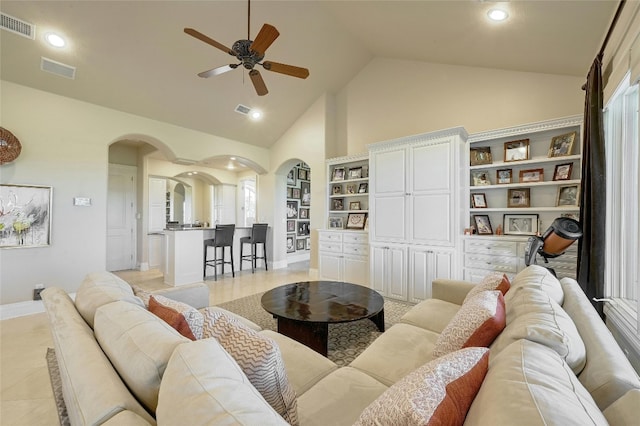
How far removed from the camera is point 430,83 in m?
4.41

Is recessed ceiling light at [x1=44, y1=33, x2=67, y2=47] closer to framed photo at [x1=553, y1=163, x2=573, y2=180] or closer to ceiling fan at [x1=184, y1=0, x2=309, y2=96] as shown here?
ceiling fan at [x1=184, y1=0, x2=309, y2=96]

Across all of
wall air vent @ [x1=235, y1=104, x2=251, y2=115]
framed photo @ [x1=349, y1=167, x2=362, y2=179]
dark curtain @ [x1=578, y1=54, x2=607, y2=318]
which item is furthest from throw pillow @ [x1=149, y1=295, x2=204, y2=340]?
→ wall air vent @ [x1=235, y1=104, x2=251, y2=115]

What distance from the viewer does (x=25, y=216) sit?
3.60 meters

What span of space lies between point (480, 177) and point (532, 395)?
3.78 metres

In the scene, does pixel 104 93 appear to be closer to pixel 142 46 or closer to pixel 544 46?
pixel 142 46

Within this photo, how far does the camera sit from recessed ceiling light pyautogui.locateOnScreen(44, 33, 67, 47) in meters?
3.19

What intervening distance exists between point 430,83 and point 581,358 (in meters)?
4.35

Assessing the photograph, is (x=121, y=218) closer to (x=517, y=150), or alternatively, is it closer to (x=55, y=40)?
(x=55, y=40)

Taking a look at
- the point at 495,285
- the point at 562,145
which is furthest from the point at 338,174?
the point at 495,285

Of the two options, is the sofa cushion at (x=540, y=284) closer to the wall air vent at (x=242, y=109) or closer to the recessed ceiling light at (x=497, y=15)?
the recessed ceiling light at (x=497, y=15)

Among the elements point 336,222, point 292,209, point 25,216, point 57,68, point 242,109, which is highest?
point 242,109

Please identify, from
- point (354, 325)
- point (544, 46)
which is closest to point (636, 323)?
point (354, 325)

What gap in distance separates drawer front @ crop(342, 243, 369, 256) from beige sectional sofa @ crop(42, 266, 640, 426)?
3140mm

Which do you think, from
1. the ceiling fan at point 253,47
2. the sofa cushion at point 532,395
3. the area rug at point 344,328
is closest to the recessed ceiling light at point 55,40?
the ceiling fan at point 253,47
